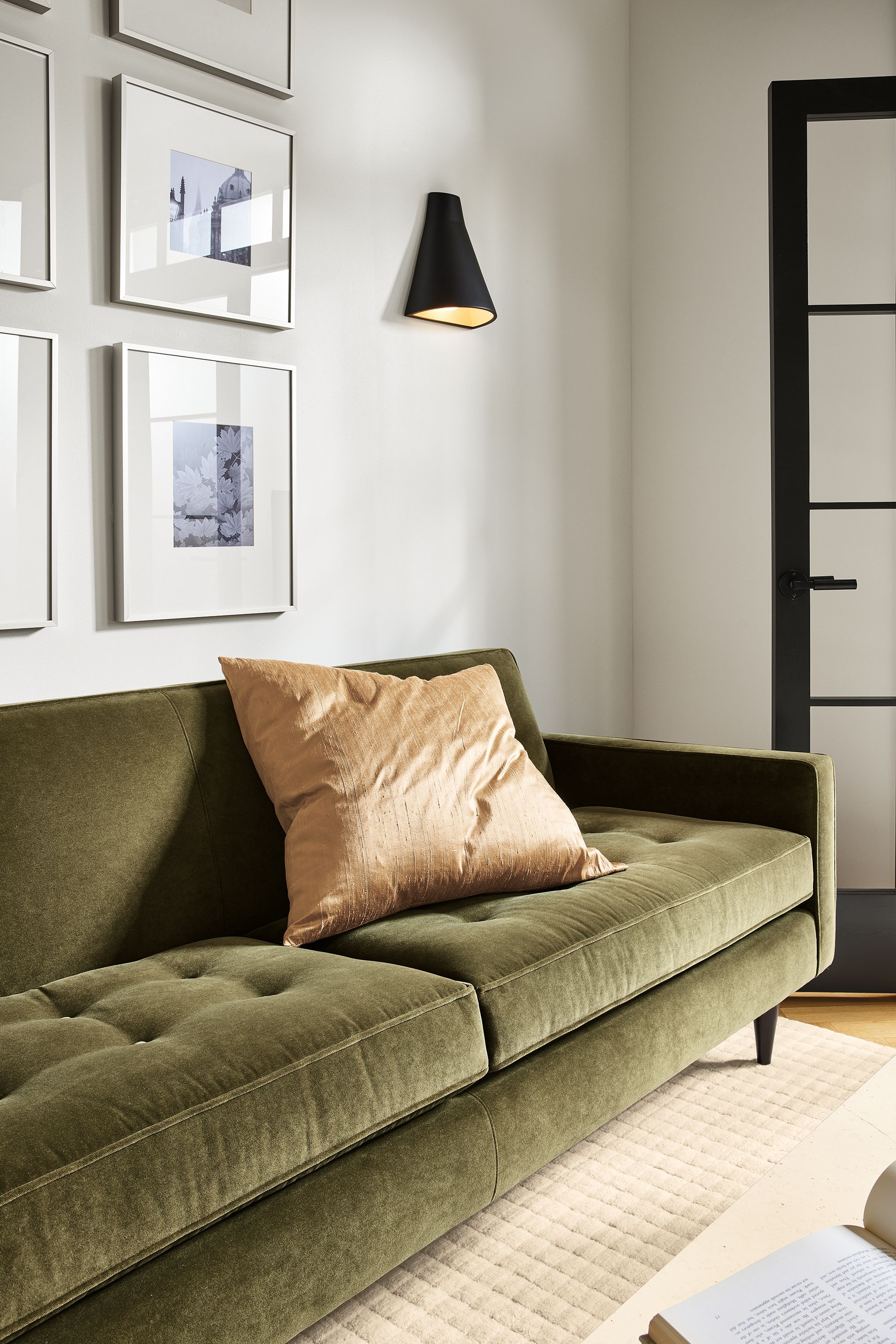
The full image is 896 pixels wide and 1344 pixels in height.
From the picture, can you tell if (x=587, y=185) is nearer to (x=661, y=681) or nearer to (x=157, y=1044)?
(x=661, y=681)

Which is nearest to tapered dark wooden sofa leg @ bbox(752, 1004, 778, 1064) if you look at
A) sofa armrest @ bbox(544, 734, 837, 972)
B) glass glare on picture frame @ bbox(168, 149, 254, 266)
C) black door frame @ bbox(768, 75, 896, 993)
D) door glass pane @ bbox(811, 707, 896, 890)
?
sofa armrest @ bbox(544, 734, 837, 972)

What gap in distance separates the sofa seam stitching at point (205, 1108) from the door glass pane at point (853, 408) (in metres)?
1.98

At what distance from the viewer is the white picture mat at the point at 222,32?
2.18 metres

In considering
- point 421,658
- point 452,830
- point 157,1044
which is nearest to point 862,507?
point 421,658

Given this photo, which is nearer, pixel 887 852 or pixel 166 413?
pixel 166 413

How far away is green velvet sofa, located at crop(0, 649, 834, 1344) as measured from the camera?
3.67 feet

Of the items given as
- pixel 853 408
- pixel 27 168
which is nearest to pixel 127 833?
pixel 27 168

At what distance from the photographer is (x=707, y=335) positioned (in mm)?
3527

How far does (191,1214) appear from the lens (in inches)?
45.2

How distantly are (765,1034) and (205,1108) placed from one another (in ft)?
5.01

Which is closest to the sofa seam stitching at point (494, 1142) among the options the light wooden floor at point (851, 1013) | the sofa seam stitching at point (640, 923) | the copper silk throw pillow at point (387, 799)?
the sofa seam stitching at point (640, 923)

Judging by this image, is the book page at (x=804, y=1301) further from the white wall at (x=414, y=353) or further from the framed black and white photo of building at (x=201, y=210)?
the framed black and white photo of building at (x=201, y=210)

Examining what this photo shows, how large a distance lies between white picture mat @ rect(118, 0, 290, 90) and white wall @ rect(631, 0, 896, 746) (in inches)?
59.5

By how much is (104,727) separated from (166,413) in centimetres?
74
